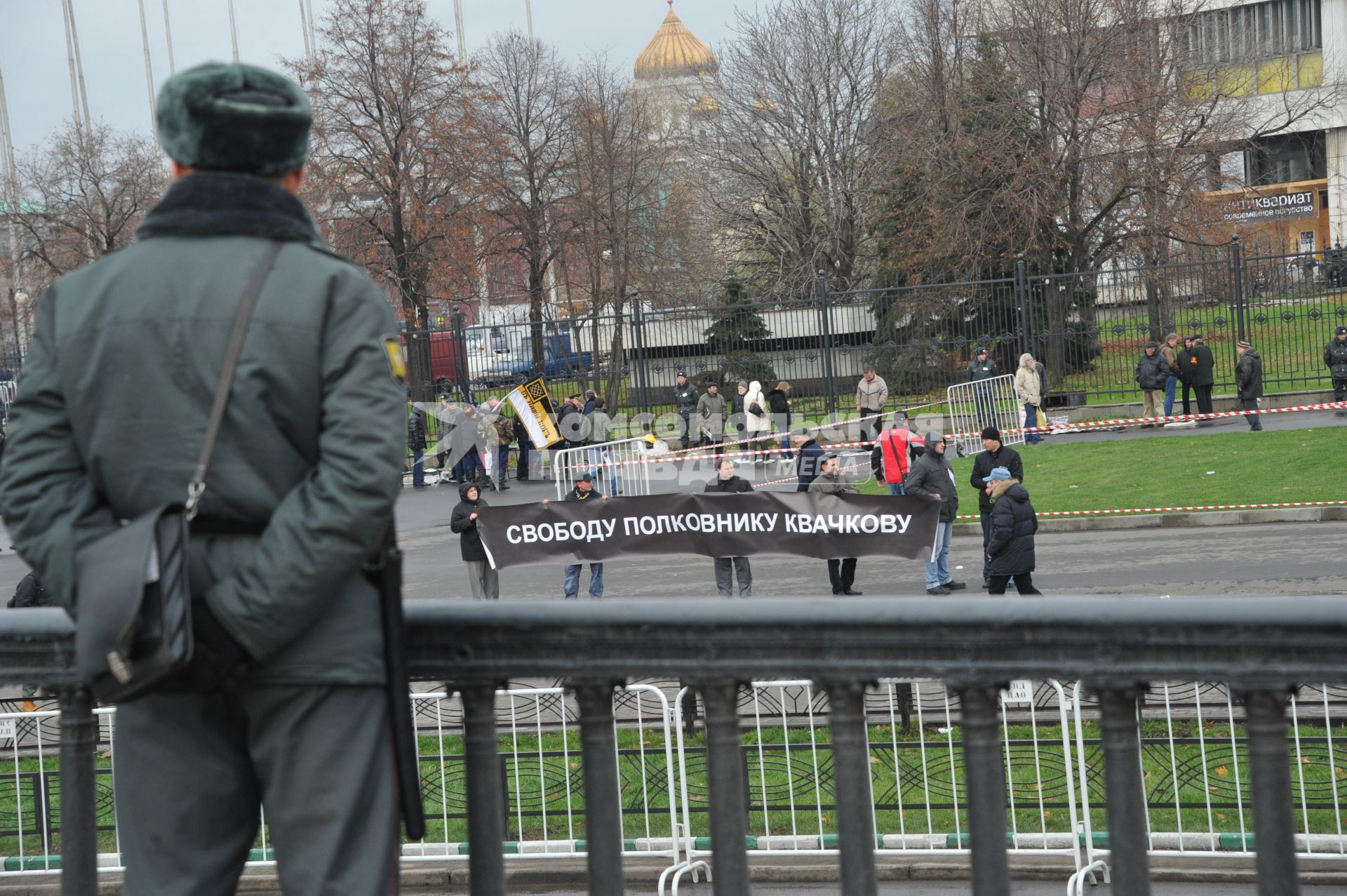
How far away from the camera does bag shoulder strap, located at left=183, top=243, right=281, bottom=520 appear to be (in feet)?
7.55

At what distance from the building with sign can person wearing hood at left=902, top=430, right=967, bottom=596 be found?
24.3m

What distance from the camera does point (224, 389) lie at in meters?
2.30

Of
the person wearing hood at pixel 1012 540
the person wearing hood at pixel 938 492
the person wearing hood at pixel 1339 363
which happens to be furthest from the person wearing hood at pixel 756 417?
the person wearing hood at pixel 1012 540

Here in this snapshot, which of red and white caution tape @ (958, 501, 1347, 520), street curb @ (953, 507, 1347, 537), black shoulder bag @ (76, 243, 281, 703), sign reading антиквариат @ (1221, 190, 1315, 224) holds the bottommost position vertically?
street curb @ (953, 507, 1347, 537)

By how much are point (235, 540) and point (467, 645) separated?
0.52m

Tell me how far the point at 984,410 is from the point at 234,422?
25563 mm

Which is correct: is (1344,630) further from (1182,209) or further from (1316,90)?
(1316,90)

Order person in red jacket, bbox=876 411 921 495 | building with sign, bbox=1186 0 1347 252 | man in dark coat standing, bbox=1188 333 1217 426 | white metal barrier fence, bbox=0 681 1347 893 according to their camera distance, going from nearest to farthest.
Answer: white metal barrier fence, bbox=0 681 1347 893, person in red jacket, bbox=876 411 921 495, man in dark coat standing, bbox=1188 333 1217 426, building with sign, bbox=1186 0 1347 252

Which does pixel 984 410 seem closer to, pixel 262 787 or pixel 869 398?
pixel 869 398

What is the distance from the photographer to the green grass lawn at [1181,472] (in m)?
19.3

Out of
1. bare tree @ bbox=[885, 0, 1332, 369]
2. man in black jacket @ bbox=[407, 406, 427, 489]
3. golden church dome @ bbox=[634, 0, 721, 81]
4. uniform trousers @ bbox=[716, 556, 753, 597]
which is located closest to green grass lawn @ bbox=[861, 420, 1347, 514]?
uniform trousers @ bbox=[716, 556, 753, 597]

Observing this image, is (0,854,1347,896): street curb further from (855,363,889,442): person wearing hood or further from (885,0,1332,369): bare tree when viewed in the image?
(885,0,1332,369): bare tree

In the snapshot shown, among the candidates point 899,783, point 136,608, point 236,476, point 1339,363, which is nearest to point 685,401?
point 1339,363

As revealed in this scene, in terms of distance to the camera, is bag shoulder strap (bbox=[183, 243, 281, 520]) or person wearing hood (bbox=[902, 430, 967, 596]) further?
person wearing hood (bbox=[902, 430, 967, 596])
